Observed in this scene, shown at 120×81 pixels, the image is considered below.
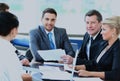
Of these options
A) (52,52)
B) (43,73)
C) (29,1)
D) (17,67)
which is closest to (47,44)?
(52,52)

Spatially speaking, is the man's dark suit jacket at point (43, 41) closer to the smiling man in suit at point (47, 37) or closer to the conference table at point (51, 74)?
the smiling man in suit at point (47, 37)

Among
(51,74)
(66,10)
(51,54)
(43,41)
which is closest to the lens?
(51,74)

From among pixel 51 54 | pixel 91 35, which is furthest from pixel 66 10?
pixel 51 54

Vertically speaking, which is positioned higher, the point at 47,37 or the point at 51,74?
the point at 47,37

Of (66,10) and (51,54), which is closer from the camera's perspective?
(51,54)

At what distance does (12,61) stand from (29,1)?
3120 millimetres

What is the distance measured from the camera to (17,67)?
→ 1.86 meters

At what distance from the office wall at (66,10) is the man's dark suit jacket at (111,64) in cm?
189

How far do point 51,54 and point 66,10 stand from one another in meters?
1.70

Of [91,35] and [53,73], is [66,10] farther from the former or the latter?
[53,73]

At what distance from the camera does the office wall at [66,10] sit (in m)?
4.62

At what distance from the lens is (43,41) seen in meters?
3.69

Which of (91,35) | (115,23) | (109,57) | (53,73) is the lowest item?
(53,73)

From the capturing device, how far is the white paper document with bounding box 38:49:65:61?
10.4 feet
